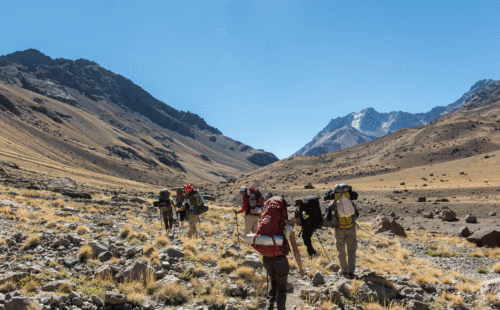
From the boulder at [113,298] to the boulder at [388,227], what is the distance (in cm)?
2208

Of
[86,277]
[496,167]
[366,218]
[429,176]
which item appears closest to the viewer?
[86,277]

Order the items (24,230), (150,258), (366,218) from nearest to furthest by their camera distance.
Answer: (150,258)
(24,230)
(366,218)

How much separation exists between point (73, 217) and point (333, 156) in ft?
487

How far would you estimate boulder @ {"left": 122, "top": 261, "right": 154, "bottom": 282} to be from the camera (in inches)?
242

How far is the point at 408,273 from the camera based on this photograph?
30.8 feet

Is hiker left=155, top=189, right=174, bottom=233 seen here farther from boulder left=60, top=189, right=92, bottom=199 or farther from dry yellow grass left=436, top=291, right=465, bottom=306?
boulder left=60, top=189, right=92, bottom=199

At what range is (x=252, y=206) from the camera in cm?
1003

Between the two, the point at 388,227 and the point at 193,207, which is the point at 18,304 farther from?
the point at 388,227

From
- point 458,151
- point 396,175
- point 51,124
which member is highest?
point 458,151

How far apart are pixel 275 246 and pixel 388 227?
2123 cm

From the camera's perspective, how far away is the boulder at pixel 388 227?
21.5 metres

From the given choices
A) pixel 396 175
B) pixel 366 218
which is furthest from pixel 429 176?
pixel 366 218

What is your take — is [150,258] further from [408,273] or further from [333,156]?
[333,156]

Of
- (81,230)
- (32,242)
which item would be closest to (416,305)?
(32,242)
